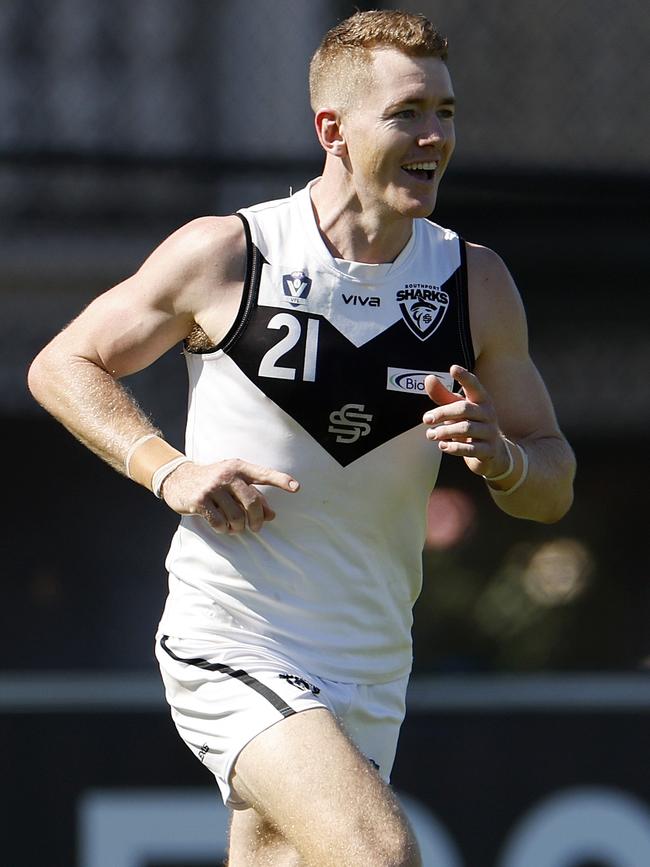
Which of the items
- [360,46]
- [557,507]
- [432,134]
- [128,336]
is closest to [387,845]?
[557,507]

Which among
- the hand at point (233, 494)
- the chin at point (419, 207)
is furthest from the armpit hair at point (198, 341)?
the chin at point (419, 207)

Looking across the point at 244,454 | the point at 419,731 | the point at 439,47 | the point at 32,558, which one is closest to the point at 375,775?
the point at 244,454

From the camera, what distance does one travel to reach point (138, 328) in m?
3.31

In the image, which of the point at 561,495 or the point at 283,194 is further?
the point at 283,194

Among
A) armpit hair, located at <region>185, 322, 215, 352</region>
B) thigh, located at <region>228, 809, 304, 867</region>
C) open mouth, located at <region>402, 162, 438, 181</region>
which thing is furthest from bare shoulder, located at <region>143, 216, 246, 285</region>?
thigh, located at <region>228, 809, 304, 867</region>

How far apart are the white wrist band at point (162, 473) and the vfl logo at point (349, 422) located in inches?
13.3

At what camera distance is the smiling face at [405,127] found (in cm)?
326

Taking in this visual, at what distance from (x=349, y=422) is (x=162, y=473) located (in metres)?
0.41

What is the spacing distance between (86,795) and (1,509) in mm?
1022

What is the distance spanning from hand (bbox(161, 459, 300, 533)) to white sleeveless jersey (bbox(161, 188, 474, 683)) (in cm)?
29

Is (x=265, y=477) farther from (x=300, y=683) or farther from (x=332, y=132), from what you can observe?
(x=332, y=132)

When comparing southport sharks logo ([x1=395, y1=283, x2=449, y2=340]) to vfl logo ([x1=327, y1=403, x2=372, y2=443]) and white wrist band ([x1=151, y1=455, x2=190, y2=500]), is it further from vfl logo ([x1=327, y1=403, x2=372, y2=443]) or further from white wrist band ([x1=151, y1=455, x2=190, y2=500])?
white wrist band ([x1=151, y1=455, x2=190, y2=500])

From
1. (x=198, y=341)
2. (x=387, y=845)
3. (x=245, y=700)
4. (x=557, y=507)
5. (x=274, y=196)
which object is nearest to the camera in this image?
(x=387, y=845)

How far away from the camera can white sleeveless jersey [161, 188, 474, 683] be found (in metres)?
3.29
